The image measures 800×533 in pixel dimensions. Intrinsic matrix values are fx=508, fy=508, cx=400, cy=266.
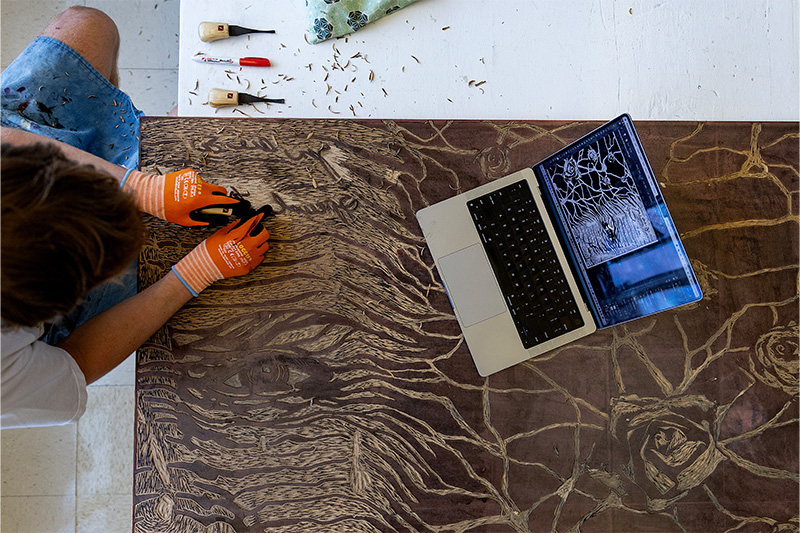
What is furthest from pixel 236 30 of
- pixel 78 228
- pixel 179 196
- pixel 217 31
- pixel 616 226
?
pixel 616 226

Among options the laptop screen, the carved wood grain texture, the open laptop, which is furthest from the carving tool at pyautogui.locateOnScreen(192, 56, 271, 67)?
the laptop screen

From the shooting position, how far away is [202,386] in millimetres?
Answer: 893

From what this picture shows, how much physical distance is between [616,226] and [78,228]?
0.82 m

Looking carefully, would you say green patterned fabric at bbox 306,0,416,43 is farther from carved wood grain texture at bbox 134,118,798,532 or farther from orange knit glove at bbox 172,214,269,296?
orange knit glove at bbox 172,214,269,296

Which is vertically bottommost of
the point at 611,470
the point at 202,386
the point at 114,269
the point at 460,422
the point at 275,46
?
the point at 611,470

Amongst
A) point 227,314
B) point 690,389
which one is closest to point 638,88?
point 690,389

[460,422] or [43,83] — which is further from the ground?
[43,83]

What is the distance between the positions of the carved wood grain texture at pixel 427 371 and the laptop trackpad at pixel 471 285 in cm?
2

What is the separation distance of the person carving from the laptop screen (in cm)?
53

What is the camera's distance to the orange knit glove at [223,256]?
0.87 metres

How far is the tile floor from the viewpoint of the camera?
1460 millimetres

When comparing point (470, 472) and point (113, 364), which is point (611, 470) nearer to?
point (470, 472)

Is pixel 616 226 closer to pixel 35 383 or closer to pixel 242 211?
pixel 242 211

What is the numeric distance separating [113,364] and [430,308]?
1.88ft
